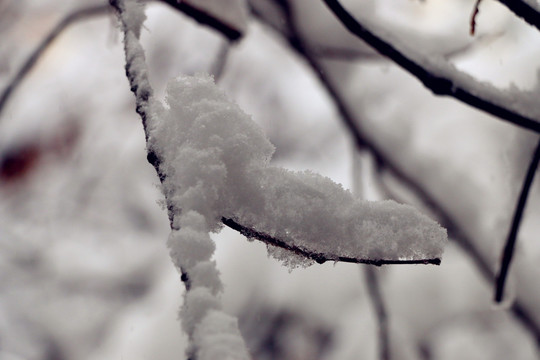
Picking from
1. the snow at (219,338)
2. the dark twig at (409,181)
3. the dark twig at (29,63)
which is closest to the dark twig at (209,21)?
the dark twig at (29,63)

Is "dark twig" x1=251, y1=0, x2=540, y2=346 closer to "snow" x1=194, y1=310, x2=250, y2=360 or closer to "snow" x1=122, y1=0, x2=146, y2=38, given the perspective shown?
"snow" x1=122, y1=0, x2=146, y2=38

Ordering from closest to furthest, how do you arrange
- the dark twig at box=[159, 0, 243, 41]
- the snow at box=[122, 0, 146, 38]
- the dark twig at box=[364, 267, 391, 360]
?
the snow at box=[122, 0, 146, 38], the dark twig at box=[159, 0, 243, 41], the dark twig at box=[364, 267, 391, 360]

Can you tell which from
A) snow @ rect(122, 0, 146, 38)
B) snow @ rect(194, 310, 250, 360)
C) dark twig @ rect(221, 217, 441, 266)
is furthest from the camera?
snow @ rect(122, 0, 146, 38)

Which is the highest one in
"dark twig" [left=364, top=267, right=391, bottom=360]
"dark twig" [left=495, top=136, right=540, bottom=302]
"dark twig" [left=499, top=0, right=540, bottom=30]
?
"dark twig" [left=499, top=0, right=540, bottom=30]

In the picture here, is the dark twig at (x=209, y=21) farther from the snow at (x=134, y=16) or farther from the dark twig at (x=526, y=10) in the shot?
the dark twig at (x=526, y=10)

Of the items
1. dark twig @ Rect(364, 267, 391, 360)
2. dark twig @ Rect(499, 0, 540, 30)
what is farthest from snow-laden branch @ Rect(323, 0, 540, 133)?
dark twig @ Rect(364, 267, 391, 360)

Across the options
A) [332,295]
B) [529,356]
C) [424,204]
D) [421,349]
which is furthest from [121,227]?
[529,356]

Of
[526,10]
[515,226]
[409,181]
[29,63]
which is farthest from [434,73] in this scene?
[409,181]
